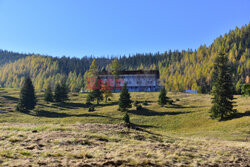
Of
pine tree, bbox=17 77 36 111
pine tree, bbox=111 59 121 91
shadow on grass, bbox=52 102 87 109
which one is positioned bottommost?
shadow on grass, bbox=52 102 87 109

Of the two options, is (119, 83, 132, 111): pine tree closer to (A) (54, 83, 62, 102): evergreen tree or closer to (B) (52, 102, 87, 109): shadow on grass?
(B) (52, 102, 87, 109): shadow on grass

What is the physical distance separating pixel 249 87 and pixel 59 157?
17364mm

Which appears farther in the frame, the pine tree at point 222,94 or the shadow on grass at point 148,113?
the shadow on grass at point 148,113

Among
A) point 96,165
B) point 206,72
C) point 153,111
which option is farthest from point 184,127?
point 206,72

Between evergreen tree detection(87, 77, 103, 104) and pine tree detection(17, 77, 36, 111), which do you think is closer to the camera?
pine tree detection(17, 77, 36, 111)

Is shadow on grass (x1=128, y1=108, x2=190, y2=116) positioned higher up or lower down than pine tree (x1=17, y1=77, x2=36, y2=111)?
lower down

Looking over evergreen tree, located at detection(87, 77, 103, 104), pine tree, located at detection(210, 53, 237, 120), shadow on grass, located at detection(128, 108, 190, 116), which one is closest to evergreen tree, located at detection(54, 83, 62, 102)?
evergreen tree, located at detection(87, 77, 103, 104)

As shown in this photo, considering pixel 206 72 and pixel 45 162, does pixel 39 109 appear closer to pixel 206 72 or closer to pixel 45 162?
pixel 45 162

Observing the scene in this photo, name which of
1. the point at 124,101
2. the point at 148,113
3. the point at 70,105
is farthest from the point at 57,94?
the point at 148,113

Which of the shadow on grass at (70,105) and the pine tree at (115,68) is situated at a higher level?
the pine tree at (115,68)

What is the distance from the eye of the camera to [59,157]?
952 centimetres

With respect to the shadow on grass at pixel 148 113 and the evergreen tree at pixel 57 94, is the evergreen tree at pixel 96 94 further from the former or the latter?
the shadow on grass at pixel 148 113

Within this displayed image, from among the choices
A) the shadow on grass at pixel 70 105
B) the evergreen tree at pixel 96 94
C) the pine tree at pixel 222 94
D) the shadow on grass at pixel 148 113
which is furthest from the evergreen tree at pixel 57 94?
the pine tree at pixel 222 94

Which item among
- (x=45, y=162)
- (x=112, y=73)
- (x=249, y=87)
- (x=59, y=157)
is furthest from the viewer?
(x=112, y=73)
